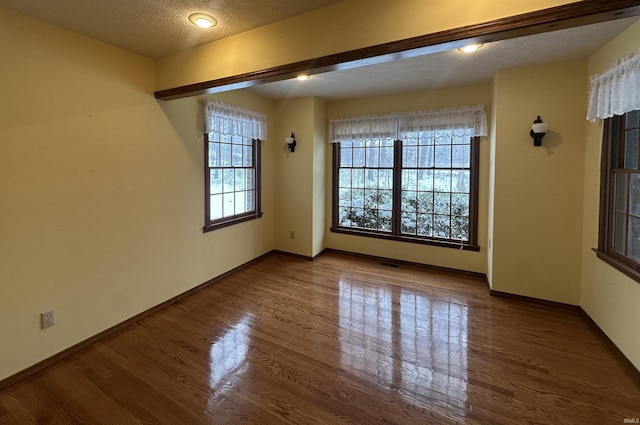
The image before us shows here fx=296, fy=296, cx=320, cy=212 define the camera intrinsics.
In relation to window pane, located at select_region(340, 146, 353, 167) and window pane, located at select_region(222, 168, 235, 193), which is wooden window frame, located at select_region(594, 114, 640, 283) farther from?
window pane, located at select_region(222, 168, 235, 193)

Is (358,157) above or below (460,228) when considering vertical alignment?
above

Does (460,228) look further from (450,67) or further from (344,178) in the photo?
(450,67)

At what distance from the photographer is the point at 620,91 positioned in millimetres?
2213

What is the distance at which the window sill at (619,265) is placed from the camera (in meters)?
2.12

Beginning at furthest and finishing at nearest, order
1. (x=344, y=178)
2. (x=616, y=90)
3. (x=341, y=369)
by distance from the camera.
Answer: (x=344, y=178) < (x=616, y=90) < (x=341, y=369)

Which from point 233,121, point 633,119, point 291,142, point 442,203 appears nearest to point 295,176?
point 291,142

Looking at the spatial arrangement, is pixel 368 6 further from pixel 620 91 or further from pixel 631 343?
pixel 631 343

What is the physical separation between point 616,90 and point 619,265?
135cm

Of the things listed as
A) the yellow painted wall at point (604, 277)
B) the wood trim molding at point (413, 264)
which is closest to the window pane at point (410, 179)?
the wood trim molding at point (413, 264)

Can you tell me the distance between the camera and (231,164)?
4031 millimetres

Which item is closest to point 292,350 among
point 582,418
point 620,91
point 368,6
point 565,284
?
point 582,418

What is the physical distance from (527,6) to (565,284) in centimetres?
288

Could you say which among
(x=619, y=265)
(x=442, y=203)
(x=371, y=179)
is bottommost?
(x=619, y=265)

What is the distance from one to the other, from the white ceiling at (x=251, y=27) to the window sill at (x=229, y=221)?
6.19 feet
